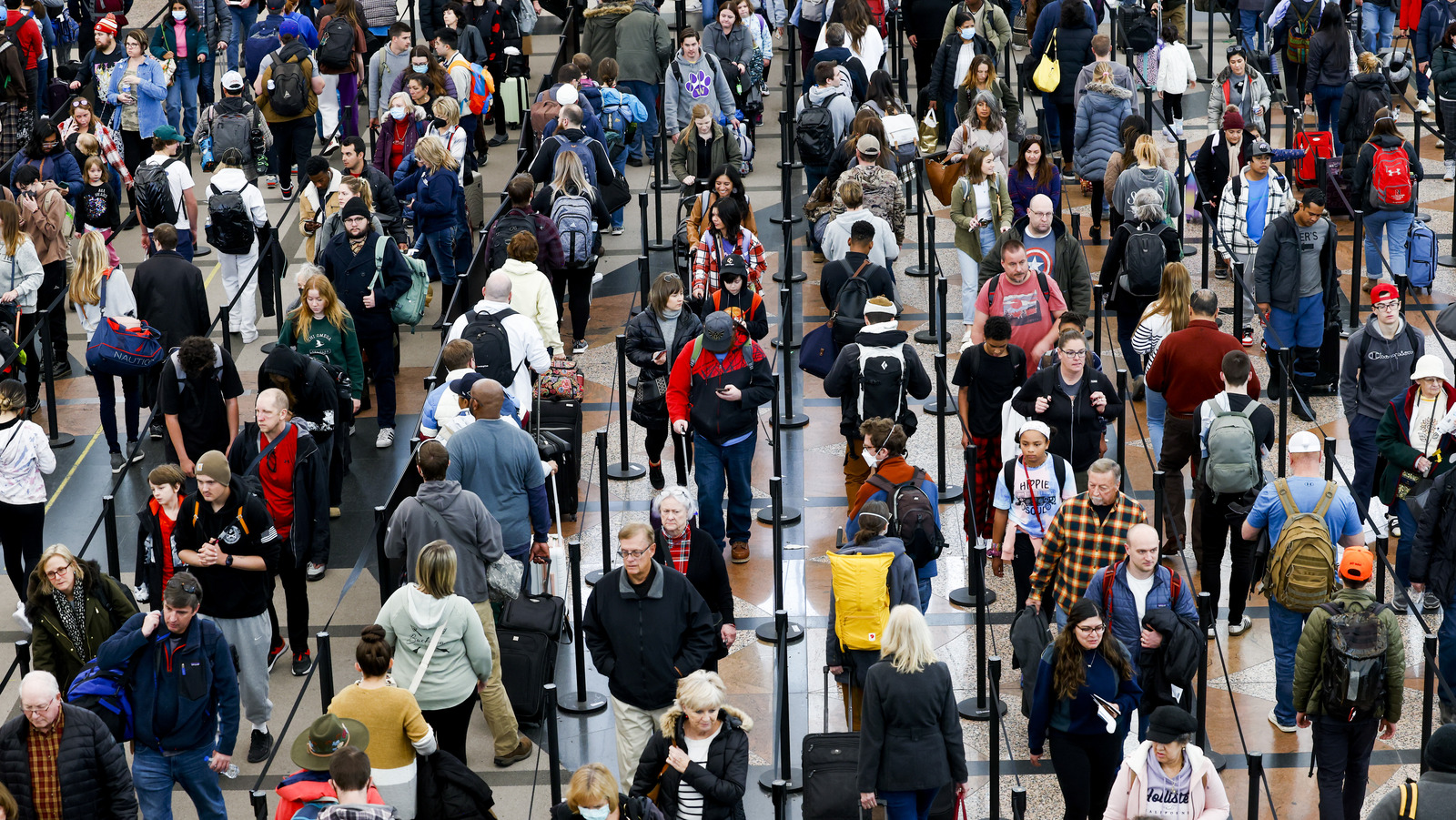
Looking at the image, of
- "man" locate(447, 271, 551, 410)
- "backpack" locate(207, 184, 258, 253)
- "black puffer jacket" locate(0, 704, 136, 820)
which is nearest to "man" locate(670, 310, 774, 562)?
"man" locate(447, 271, 551, 410)

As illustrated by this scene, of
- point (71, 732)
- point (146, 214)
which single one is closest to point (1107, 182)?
point (146, 214)

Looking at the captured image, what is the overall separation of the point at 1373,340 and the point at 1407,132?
343 inches

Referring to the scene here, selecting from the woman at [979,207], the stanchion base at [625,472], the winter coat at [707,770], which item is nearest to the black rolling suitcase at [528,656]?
the winter coat at [707,770]

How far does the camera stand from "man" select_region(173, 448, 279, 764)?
9547 mm

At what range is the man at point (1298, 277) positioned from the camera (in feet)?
44.3

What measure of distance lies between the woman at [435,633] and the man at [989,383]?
138 inches

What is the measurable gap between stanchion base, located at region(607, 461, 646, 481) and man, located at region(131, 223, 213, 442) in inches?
123

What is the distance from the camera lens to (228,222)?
14.4 m

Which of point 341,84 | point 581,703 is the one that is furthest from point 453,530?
point 341,84

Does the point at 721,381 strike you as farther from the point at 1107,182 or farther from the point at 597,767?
the point at 1107,182

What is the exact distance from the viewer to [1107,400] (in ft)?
36.0

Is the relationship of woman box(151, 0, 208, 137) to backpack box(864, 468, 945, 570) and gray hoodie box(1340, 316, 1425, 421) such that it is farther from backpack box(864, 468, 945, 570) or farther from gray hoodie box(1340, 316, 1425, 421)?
gray hoodie box(1340, 316, 1425, 421)

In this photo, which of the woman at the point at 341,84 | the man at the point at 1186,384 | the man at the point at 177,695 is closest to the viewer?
the man at the point at 177,695

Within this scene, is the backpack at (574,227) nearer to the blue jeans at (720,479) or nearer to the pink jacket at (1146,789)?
the blue jeans at (720,479)
